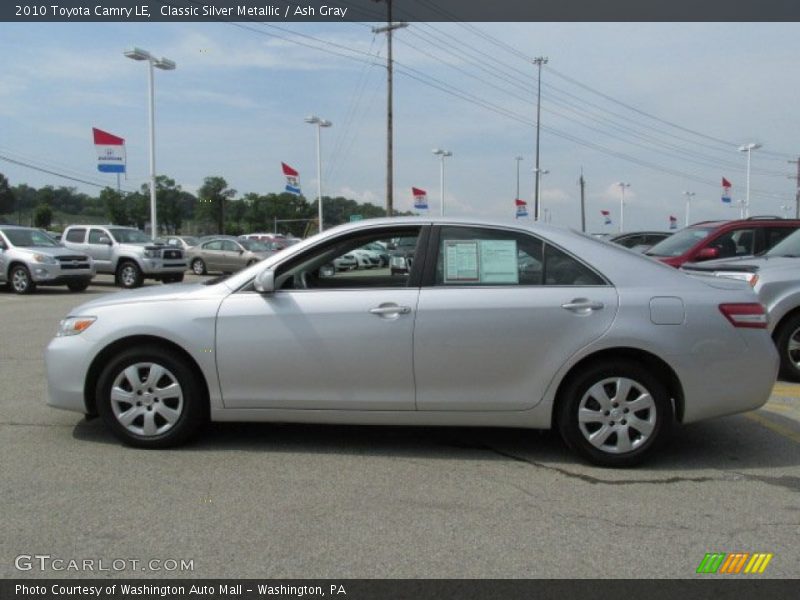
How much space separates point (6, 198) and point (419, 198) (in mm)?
70012

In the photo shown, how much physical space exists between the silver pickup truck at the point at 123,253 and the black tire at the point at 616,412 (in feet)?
59.3

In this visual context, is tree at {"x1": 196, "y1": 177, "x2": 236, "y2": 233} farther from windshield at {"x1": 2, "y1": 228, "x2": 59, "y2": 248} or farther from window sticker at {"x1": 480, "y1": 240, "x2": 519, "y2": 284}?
window sticker at {"x1": 480, "y1": 240, "x2": 519, "y2": 284}

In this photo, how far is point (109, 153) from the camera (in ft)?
Result: 90.9

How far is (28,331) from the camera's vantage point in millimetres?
10578

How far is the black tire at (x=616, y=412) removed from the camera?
14.7ft

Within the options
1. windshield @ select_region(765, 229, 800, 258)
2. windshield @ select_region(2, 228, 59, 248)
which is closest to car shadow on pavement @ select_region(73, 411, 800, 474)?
windshield @ select_region(765, 229, 800, 258)

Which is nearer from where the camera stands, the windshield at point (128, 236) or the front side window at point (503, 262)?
the front side window at point (503, 262)

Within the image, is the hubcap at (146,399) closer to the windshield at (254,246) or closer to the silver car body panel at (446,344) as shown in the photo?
the silver car body panel at (446,344)

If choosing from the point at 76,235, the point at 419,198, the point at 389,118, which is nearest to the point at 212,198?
the point at 419,198

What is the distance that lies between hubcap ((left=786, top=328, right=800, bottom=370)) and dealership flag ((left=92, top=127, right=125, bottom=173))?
1024 inches

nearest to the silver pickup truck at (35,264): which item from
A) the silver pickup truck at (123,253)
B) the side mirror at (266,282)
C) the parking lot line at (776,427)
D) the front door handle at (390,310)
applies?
the silver pickup truck at (123,253)

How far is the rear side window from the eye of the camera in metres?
21.1
